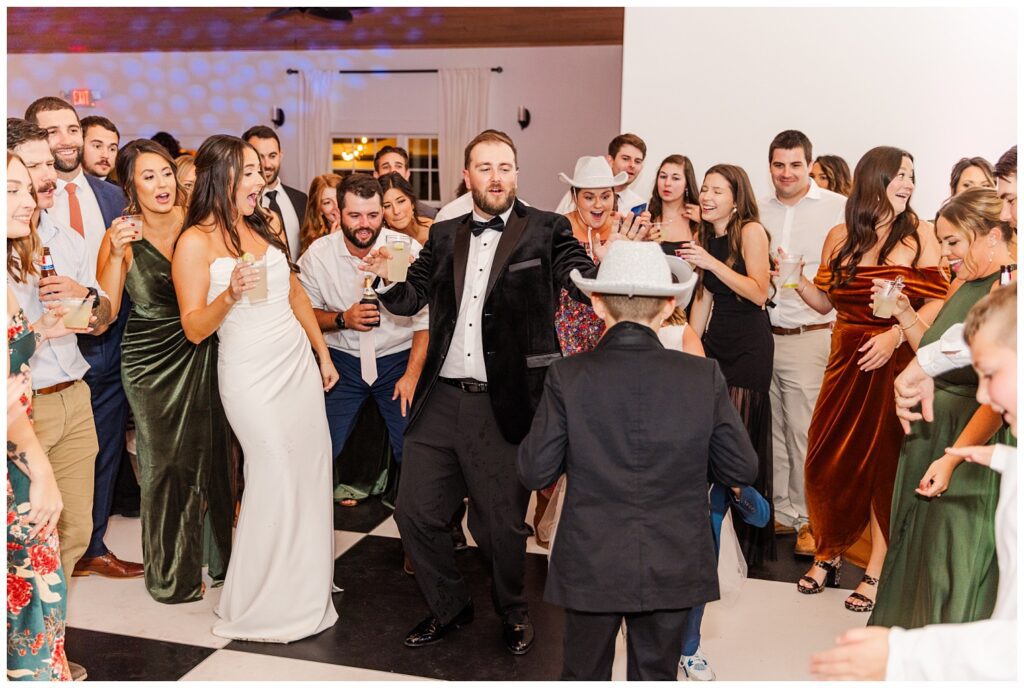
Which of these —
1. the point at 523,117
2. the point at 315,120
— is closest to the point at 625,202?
the point at 523,117

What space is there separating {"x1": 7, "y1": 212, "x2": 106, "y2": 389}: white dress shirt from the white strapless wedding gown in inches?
18.5

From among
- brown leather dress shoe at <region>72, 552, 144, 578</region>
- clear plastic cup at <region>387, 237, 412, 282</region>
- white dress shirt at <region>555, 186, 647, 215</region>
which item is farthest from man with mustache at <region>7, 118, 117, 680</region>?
white dress shirt at <region>555, 186, 647, 215</region>

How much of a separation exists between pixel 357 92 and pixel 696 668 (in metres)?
9.71

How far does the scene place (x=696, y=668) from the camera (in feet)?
9.21

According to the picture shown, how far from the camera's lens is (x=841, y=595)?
350 centimetres

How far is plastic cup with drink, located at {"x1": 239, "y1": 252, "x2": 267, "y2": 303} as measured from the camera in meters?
2.87

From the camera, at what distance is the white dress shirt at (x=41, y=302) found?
267cm

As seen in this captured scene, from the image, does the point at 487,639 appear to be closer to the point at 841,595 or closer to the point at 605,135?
the point at 841,595

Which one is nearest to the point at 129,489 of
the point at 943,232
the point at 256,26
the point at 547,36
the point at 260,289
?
the point at 260,289

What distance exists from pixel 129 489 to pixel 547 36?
292 inches

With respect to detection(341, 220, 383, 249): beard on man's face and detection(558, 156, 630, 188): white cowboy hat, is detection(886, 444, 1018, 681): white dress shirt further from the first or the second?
detection(341, 220, 383, 249): beard on man's face

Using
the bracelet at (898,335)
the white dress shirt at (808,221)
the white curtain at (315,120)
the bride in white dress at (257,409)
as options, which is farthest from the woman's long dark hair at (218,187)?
the white curtain at (315,120)

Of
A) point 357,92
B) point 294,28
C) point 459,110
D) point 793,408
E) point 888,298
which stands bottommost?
point 793,408

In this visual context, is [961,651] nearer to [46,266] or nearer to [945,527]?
[945,527]
